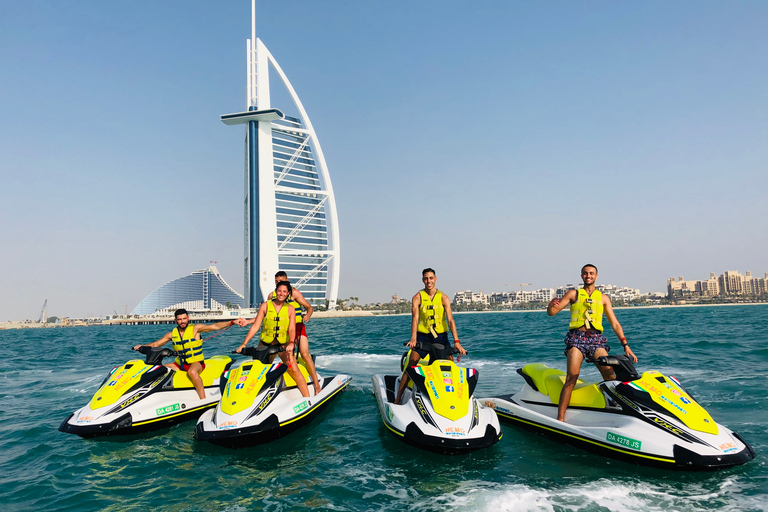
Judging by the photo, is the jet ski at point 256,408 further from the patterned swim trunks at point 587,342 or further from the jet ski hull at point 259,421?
the patterned swim trunks at point 587,342

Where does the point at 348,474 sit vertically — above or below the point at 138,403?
below

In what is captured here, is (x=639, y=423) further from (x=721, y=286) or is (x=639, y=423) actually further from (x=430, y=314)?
(x=721, y=286)

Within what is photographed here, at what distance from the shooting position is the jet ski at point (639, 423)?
4535 mm

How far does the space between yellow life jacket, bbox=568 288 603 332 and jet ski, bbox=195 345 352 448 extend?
3.90 metres

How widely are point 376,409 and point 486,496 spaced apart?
409 centimetres

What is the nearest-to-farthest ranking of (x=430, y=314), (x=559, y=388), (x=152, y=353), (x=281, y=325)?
(x=559, y=388)
(x=430, y=314)
(x=281, y=325)
(x=152, y=353)

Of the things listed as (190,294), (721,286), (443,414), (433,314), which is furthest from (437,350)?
(721,286)

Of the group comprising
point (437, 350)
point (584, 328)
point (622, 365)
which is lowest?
point (622, 365)

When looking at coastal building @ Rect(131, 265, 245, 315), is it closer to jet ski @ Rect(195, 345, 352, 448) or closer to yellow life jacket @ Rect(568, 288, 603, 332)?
jet ski @ Rect(195, 345, 352, 448)

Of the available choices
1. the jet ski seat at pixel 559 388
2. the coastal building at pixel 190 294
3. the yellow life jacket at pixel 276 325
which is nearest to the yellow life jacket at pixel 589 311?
the jet ski seat at pixel 559 388

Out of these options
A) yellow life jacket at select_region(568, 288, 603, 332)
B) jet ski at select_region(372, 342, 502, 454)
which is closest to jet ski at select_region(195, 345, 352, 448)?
jet ski at select_region(372, 342, 502, 454)

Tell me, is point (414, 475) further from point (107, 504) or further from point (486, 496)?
point (107, 504)

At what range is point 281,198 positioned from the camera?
9112 centimetres

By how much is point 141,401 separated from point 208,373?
1375 millimetres
